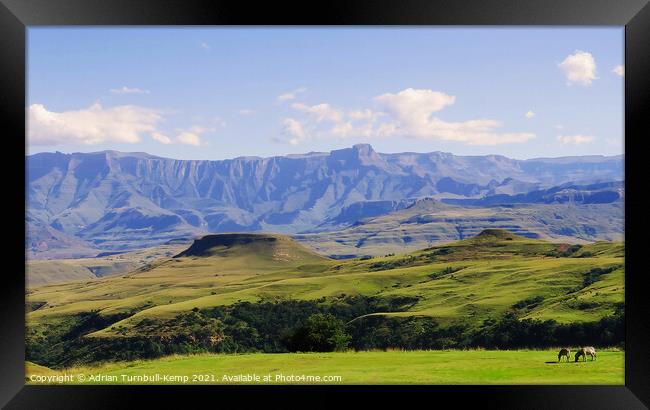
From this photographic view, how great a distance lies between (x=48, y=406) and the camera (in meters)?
6.26

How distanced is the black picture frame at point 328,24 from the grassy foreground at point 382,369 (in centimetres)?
154

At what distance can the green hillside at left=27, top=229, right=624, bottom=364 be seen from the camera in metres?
52.3

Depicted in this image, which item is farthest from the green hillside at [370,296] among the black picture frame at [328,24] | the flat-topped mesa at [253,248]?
the black picture frame at [328,24]

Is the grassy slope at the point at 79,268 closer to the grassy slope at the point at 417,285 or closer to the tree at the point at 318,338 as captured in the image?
the grassy slope at the point at 417,285

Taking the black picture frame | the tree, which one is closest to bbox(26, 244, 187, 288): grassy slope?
the tree

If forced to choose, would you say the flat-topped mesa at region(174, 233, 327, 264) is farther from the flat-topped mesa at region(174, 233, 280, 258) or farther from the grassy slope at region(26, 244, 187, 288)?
the grassy slope at region(26, 244, 187, 288)

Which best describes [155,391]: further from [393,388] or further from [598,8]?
[598,8]

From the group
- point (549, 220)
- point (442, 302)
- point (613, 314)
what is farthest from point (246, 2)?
point (549, 220)

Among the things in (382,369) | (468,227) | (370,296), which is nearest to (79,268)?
(468,227)

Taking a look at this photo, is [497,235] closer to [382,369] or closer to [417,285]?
[417,285]

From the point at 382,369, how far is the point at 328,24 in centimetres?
450

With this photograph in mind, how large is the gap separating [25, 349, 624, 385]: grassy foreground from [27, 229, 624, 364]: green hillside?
112ft

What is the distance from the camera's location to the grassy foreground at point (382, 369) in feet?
28.7

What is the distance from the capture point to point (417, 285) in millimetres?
66312
